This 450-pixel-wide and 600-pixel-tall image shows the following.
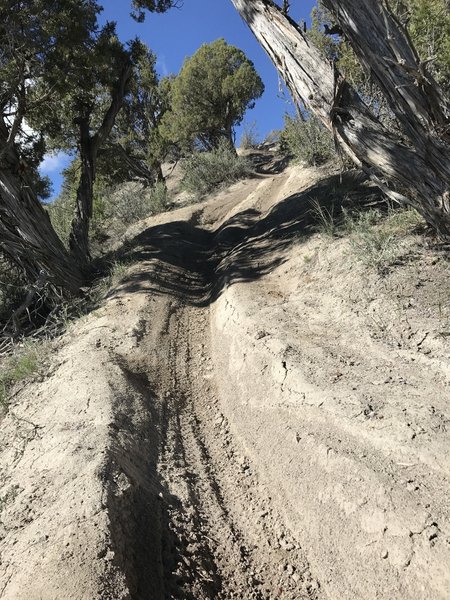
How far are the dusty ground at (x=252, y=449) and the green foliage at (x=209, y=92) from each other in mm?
16214

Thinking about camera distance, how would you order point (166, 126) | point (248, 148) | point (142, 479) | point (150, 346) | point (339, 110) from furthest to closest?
point (248, 148), point (166, 126), point (150, 346), point (339, 110), point (142, 479)

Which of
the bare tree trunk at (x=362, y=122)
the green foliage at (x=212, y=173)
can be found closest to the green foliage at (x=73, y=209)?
the green foliage at (x=212, y=173)

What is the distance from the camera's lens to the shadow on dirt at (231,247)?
21.8ft

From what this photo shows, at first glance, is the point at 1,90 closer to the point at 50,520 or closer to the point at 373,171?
the point at 373,171

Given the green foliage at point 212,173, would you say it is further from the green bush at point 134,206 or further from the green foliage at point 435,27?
the green foliage at point 435,27

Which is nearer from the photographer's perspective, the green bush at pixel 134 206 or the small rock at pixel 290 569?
the small rock at pixel 290 569

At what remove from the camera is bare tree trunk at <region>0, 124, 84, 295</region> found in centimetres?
720

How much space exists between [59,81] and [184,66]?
14152 mm

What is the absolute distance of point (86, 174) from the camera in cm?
976

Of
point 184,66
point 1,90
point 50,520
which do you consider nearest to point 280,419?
point 50,520

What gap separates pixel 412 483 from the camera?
8.77ft

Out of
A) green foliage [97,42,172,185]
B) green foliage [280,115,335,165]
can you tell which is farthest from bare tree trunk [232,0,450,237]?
green foliage [97,42,172,185]

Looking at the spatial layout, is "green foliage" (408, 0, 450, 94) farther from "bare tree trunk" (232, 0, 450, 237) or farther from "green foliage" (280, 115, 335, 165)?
"bare tree trunk" (232, 0, 450, 237)

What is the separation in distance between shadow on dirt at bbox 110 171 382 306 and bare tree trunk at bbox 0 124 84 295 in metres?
1.10
